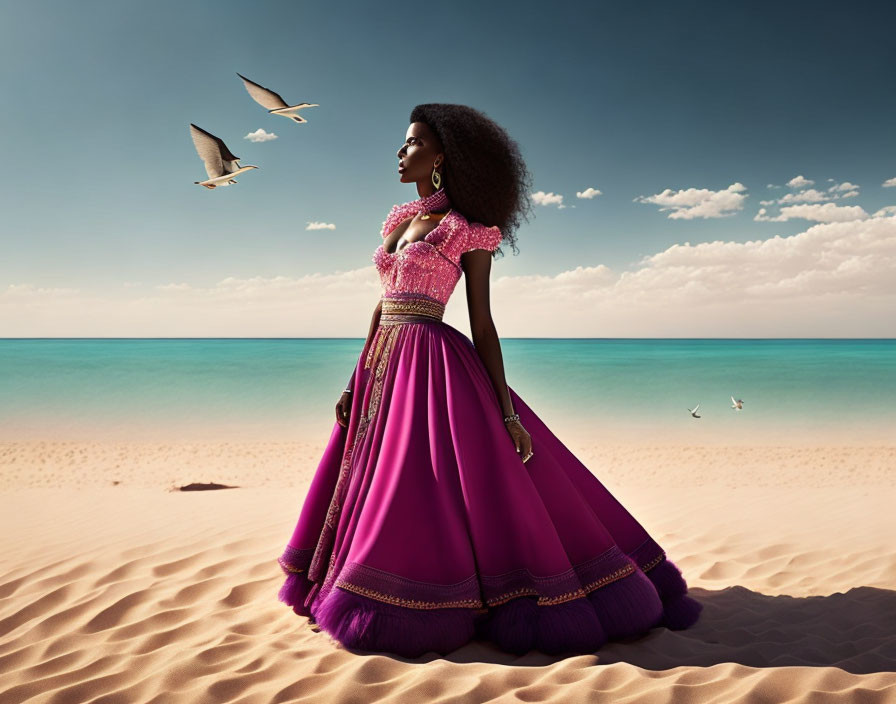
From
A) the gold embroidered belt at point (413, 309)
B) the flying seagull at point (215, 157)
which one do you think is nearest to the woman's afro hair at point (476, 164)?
the gold embroidered belt at point (413, 309)

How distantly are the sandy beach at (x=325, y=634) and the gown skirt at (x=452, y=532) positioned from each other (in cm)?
12

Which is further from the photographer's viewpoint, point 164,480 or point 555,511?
point 164,480

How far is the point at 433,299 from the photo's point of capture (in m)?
3.16

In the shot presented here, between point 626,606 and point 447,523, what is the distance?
2.96 ft

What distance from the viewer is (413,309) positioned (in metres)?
A: 3.17

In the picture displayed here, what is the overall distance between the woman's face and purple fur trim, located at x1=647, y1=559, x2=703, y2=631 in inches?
91.7

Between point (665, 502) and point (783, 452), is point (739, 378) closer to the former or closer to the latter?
point (783, 452)

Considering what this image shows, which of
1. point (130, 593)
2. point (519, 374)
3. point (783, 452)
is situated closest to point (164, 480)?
point (130, 593)

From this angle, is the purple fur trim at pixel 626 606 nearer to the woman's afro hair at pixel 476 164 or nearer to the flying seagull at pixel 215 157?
the woman's afro hair at pixel 476 164

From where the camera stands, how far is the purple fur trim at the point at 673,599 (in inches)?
122

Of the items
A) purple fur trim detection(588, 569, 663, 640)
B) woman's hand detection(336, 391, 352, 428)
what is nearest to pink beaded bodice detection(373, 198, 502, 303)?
woman's hand detection(336, 391, 352, 428)

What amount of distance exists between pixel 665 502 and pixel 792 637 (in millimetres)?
3917

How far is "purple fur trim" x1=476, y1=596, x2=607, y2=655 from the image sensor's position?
264cm

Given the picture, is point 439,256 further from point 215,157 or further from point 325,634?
point 325,634
